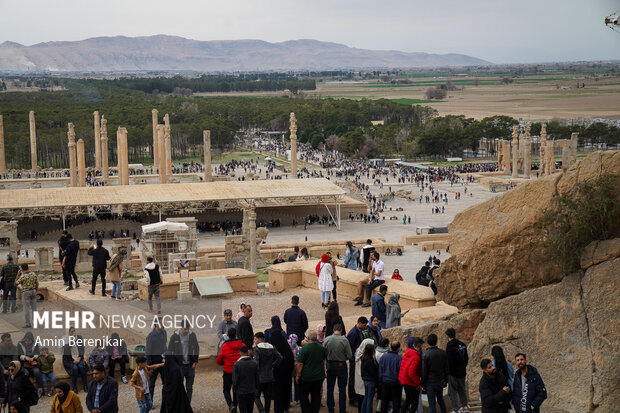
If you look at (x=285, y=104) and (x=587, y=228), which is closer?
(x=587, y=228)

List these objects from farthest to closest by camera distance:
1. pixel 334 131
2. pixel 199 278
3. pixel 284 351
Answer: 1. pixel 334 131
2. pixel 199 278
3. pixel 284 351

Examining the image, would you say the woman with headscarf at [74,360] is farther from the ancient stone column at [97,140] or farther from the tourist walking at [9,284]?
the ancient stone column at [97,140]

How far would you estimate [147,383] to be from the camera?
10477 millimetres

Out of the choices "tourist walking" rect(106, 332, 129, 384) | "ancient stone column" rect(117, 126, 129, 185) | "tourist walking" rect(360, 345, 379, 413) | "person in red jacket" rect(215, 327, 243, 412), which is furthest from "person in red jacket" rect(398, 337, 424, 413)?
"ancient stone column" rect(117, 126, 129, 185)

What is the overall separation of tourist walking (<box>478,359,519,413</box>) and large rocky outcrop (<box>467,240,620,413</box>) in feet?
3.88

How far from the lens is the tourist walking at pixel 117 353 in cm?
1216

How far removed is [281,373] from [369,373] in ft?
3.54

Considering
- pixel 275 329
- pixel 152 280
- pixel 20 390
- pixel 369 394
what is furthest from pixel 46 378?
pixel 369 394

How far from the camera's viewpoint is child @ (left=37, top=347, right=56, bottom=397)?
11531 millimetres

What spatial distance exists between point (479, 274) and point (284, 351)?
288cm

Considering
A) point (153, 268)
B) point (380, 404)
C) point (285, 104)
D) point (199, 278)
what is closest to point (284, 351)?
point (380, 404)

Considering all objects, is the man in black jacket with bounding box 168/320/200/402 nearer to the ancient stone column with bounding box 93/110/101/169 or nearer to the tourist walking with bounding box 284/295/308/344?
the tourist walking with bounding box 284/295/308/344

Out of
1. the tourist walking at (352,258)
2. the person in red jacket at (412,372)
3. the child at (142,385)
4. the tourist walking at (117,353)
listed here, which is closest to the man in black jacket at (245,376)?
the child at (142,385)

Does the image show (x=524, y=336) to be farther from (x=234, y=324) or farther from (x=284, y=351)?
(x=234, y=324)
